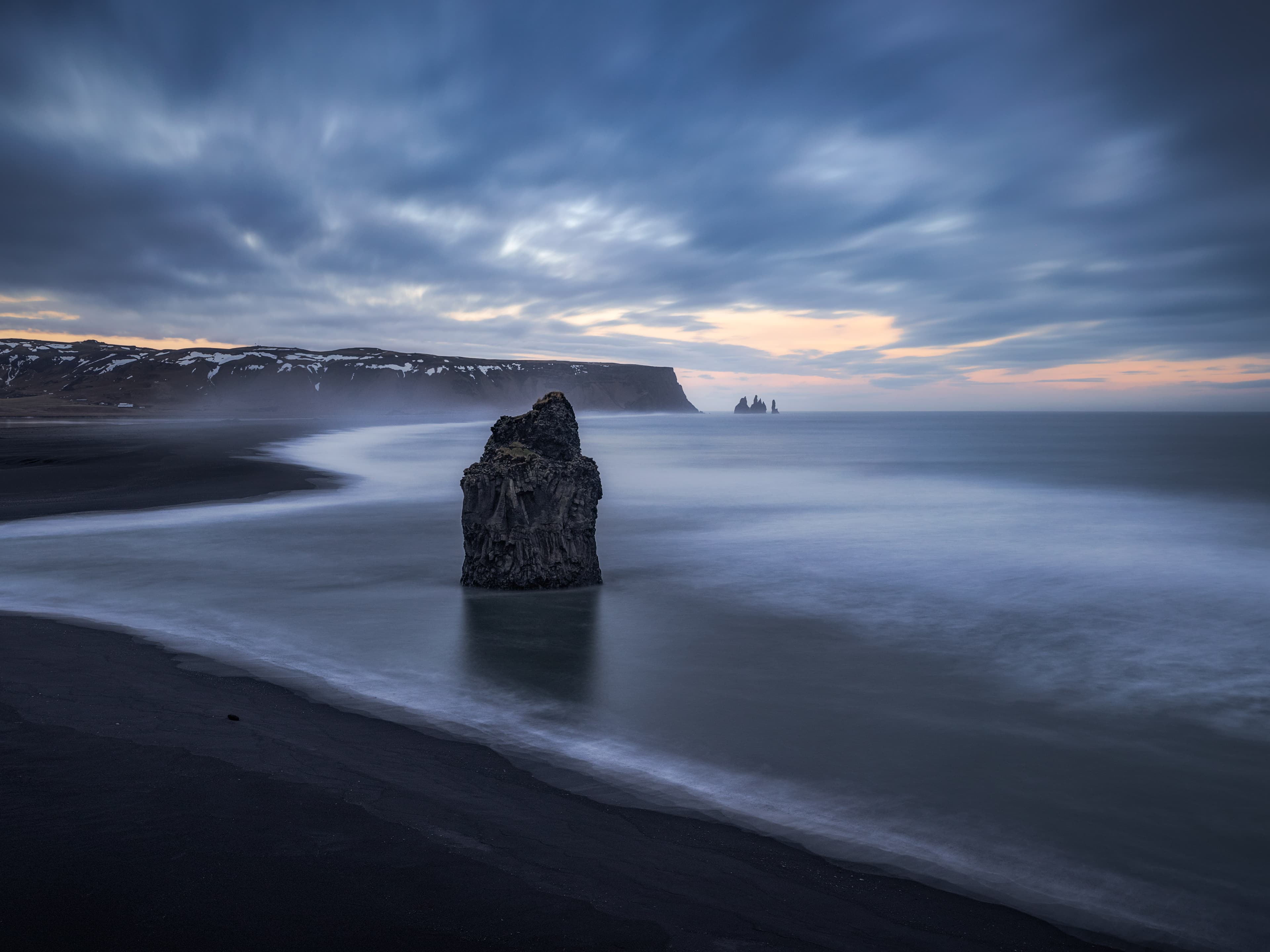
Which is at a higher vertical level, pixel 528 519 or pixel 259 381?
pixel 259 381

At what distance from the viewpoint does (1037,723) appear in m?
5.27

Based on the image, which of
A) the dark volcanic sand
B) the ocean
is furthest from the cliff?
the dark volcanic sand

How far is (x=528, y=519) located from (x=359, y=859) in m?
5.68

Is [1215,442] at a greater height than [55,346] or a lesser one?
lesser

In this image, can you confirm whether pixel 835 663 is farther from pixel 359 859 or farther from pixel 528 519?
pixel 359 859

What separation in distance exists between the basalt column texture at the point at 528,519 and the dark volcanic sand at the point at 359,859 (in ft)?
12.9

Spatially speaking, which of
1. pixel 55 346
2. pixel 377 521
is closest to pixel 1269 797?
pixel 377 521

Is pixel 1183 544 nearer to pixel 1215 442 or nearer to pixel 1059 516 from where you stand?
pixel 1059 516

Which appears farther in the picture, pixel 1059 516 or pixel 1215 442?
pixel 1215 442

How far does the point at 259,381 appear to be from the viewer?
10781 centimetres

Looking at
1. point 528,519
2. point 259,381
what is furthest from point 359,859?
point 259,381

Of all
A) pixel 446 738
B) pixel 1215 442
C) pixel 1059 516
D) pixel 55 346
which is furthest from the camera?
pixel 55 346

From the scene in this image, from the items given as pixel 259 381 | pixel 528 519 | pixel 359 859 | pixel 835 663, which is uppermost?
pixel 259 381

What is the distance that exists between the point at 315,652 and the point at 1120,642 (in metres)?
7.63
